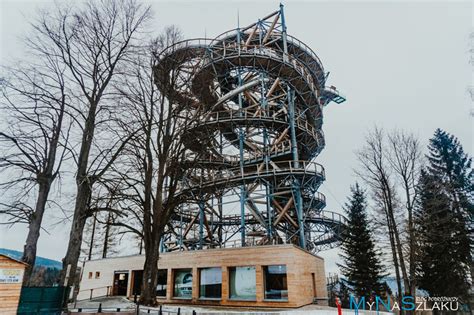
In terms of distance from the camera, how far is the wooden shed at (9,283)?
8.98 metres

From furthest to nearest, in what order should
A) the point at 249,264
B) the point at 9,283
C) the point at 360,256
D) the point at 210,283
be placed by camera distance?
the point at 360,256
the point at 210,283
the point at 249,264
the point at 9,283

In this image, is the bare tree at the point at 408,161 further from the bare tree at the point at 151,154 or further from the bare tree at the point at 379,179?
the bare tree at the point at 151,154

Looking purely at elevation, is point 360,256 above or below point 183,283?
above

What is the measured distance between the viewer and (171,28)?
15.8 m

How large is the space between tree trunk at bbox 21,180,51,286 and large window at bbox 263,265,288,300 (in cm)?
1088

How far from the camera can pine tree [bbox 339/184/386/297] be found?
76.5 feet

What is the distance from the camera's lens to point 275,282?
49.7 ft

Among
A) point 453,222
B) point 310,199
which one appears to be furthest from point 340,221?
point 453,222

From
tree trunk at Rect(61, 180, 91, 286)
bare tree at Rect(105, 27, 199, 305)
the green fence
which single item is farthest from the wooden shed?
bare tree at Rect(105, 27, 199, 305)

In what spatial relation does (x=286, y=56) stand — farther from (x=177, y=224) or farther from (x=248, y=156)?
(x=177, y=224)

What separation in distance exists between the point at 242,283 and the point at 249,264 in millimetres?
1169

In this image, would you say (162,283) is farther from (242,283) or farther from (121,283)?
(242,283)

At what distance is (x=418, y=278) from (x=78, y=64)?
28309 millimetres

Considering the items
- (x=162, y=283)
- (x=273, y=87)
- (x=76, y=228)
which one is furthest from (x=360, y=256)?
(x=76, y=228)
